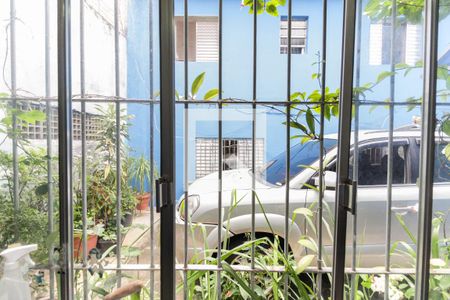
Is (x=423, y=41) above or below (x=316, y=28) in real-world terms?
below

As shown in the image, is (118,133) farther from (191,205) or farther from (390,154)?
(390,154)

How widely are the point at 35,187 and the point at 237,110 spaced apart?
1038 mm

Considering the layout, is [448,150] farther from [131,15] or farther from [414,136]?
[131,15]

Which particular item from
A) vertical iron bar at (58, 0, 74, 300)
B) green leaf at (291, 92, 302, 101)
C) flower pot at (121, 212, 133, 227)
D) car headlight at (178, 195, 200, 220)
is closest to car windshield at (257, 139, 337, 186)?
green leaf at (291, 92, 302, 101)

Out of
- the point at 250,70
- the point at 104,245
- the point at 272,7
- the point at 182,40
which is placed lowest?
the point at 104,245

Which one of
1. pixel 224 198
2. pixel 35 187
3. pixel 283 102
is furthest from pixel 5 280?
pixel 283 102

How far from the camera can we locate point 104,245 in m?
1.48

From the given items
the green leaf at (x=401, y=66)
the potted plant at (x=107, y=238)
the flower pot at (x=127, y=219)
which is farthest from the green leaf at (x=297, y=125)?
the potted plant at (x=107, y=238)

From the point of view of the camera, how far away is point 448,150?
124cm

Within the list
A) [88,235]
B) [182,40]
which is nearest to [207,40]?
[182,40]

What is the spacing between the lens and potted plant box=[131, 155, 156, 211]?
56.2 inches

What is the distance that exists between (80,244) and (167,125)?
741 millimetres

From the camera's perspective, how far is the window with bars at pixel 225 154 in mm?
1657

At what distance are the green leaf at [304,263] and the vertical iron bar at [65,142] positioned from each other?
1.16 meters
